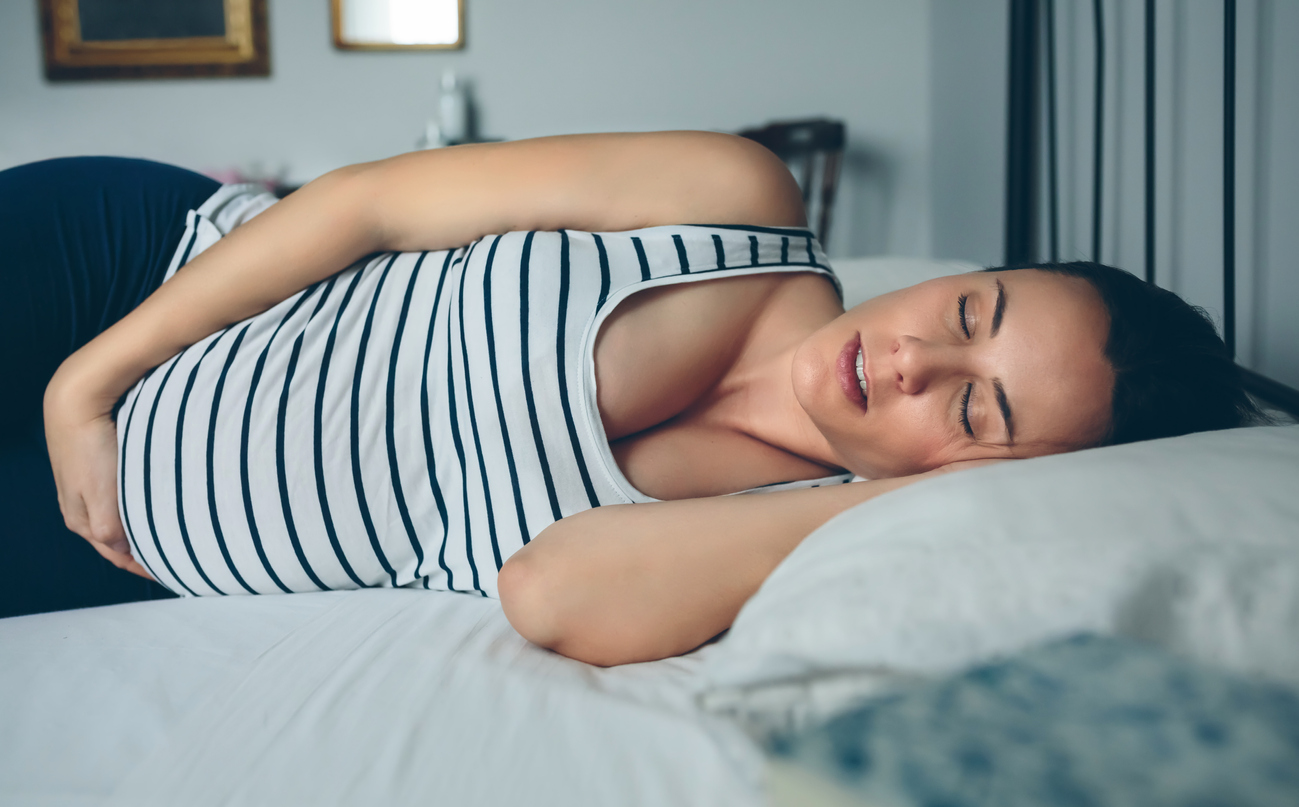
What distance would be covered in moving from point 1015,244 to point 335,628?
187cm

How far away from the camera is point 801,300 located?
3.07 feet

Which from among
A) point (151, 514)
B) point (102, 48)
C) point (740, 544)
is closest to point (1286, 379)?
point (740, 544)

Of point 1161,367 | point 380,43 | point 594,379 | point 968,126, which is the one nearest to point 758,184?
point 594,379

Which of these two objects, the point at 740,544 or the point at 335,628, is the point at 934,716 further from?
the point at 335,628

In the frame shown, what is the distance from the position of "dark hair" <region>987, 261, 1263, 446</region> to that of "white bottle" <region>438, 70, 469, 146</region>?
2.83 metres

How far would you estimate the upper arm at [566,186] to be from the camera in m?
0.86

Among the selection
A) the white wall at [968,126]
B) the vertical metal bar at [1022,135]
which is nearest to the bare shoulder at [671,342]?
the vertical metal bar at [1022,135]

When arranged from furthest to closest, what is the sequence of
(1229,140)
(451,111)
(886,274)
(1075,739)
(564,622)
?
(451,111) → (886,274) → (1229,140) → (564,622) → (1075,739)

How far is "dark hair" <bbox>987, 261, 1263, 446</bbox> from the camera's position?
0.72 metres

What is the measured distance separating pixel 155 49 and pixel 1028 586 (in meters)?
3.96

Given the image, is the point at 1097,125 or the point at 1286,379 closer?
the point at 1286,379

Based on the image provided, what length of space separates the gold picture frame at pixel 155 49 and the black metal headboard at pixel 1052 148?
300 centimetres

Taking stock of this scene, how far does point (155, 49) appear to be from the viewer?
10.3 feet

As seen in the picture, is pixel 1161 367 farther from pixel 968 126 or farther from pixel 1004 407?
pixel 968 126
